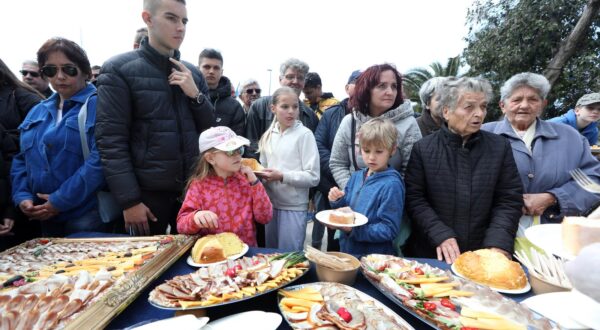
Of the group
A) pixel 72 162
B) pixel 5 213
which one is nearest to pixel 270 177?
pixel 72 162

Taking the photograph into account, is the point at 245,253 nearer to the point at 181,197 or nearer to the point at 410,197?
the point at 181,197

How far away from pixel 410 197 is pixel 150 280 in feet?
6.16

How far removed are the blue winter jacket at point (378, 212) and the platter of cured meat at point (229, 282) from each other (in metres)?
0.65

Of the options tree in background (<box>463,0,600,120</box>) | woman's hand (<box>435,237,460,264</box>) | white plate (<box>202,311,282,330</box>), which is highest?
tree in background (<box>463,0,600,120</box>)

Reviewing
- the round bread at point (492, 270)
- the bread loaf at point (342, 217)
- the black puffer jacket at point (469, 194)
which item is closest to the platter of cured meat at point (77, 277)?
the bread loaf at point (342, 217)

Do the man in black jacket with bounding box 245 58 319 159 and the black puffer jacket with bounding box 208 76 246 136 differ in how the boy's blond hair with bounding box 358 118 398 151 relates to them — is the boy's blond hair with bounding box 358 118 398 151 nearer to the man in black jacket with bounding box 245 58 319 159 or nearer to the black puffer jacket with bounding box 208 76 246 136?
the man in black jacket with bounding box 245 58 319 159

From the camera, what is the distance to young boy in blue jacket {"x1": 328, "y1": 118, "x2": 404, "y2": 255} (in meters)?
2.10

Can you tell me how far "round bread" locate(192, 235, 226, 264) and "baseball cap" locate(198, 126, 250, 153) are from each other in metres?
0.74

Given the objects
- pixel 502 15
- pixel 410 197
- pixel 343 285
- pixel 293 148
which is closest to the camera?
pixel 343 285

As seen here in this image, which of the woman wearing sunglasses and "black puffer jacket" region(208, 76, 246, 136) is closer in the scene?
the woman wearing sunglasses

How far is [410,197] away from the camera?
7.68 ft

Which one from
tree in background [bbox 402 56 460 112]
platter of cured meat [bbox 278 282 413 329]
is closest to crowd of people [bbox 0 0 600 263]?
platter of cured meat [bbox 278 282 413 329]

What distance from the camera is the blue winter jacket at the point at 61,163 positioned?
2.25m

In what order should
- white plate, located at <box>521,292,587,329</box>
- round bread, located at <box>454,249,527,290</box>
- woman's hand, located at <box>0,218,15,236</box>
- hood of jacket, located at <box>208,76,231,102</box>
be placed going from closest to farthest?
white plate, located at <box>521,292,587,329</box>, round bread, located at <box>454,249,527,290</box>, woman's hand, located at <box>0,218,15,236</box>, hood of jacket, located at <box>208,76,231,102</box>
